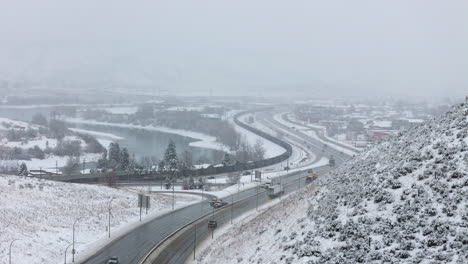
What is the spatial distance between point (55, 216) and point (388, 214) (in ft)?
87.7

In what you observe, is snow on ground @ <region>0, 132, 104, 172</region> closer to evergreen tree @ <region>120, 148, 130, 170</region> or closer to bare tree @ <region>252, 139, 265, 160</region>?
evergreen tree @ <region>120, 148, 130, 170</region>

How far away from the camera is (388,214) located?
1825 cm

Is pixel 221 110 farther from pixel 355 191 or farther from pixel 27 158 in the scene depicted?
pixel 355 191

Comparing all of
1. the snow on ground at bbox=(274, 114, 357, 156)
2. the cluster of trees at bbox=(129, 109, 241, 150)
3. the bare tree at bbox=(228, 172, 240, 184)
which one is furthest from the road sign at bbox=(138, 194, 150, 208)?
the cluster of trees at bbox=(129, 109, 241, 150)

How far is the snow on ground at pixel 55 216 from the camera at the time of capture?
29.4 m

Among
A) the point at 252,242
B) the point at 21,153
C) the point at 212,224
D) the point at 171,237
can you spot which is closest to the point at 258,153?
the point at 21,153

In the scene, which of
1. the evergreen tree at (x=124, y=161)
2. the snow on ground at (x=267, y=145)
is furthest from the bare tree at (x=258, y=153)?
the evergreen tree at (x=124, y=161)

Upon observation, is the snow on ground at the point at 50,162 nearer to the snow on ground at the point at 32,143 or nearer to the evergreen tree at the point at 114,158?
the snow on ground at the point at 32,143

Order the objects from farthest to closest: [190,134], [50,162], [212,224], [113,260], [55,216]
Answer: [190,134] < [50,162] < [212,224] < [55,216] < [113,260]

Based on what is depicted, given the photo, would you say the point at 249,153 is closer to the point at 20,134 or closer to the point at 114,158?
the point at 114,158

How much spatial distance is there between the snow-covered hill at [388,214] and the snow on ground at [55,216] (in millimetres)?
11523

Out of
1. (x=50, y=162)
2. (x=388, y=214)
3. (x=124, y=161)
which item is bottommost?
(x=50, y=162)

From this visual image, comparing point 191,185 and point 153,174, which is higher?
point 191,185

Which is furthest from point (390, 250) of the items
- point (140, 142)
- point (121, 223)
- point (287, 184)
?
point (140, 142)
